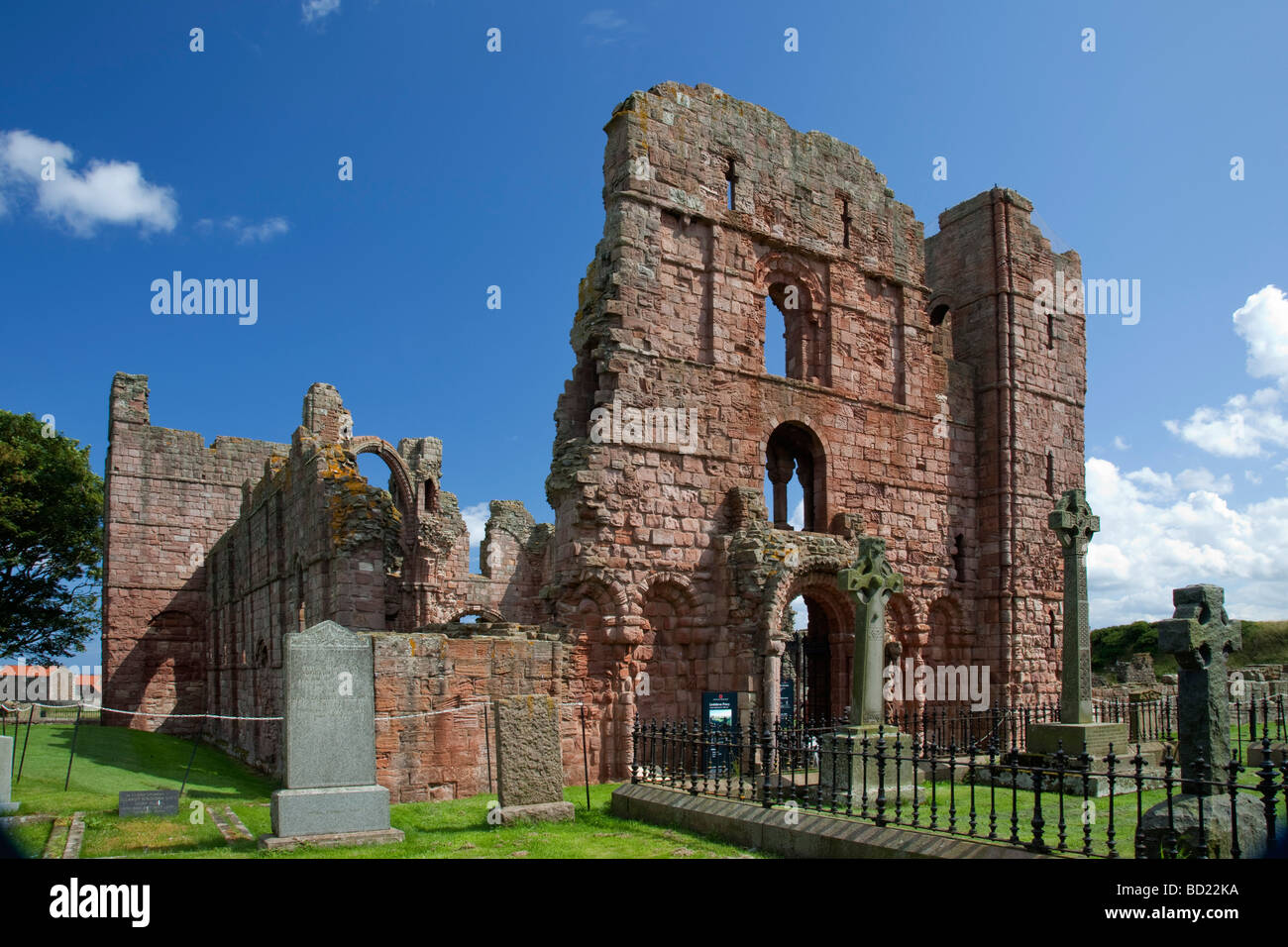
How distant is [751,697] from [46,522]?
28506 millimetres

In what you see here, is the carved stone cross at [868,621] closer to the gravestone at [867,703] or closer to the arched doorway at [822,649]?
the gravestone at [867,703]

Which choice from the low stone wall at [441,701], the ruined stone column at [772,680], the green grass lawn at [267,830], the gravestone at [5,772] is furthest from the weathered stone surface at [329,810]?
the ruined stone column at [772,680]

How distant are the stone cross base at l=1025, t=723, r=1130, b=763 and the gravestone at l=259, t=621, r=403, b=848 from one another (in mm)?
9379

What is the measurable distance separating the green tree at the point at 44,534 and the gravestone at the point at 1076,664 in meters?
30.8

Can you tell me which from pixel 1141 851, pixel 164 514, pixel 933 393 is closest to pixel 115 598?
pixel 164 514

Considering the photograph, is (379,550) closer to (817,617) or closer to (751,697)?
(751,697)

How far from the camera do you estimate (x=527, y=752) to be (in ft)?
35.9

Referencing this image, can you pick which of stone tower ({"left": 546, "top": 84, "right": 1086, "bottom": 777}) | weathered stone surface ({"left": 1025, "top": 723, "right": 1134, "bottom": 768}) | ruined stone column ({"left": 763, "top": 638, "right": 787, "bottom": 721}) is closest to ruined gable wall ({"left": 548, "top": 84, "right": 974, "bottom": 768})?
stone tower ({"left": 546, "top": 84, "right": 1086, "bottom": 777})

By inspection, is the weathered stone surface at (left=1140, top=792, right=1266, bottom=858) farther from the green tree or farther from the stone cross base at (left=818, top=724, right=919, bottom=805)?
the green tree

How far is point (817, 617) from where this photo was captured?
21578 mm

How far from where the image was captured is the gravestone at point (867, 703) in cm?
1142

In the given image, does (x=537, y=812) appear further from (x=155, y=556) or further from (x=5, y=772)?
(x=155, y=556)

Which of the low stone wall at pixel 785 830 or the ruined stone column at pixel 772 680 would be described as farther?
the ruined stone column at pixel 772 680

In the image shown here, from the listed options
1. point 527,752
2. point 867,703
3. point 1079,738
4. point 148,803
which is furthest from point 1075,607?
point 148,803
